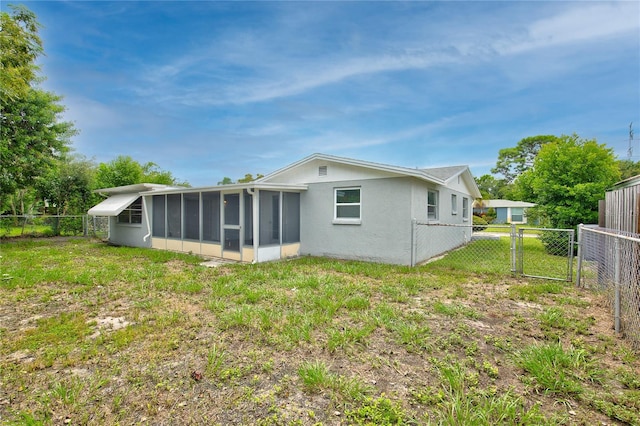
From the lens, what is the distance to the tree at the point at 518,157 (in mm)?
37362

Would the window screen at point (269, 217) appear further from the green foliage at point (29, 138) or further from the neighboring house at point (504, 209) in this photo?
the neighboring house at point (504, 209)

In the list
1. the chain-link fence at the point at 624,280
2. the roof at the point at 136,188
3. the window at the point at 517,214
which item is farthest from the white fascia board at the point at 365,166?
the window at the point at 517,214

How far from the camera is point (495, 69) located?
1296cm

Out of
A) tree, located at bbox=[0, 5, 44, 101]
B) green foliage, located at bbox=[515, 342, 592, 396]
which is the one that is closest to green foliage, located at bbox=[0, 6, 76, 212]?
tree, located at bbox=[0, 5, 44, 101]

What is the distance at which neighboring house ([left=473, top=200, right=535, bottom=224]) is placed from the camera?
34656 mm

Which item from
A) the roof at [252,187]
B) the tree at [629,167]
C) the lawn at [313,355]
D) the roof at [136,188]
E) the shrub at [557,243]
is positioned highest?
the tree at [629,167]

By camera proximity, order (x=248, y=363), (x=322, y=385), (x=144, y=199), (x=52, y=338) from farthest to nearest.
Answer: (x=144, y=199) → (x=52, y=338) → (x=248, y=363) → (x=322, y=385)

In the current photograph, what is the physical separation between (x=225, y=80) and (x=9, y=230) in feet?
49.0

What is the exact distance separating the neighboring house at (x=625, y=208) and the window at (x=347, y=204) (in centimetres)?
628

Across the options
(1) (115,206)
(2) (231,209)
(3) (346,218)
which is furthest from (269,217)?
(1) (115,206)

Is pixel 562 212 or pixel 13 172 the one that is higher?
pixel 13 172

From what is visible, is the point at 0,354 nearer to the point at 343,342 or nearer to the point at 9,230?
the point at 343,342

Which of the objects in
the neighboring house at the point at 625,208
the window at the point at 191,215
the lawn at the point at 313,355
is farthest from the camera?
the window at the point at 191,215

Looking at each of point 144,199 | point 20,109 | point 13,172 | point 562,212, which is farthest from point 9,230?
point 562,212
